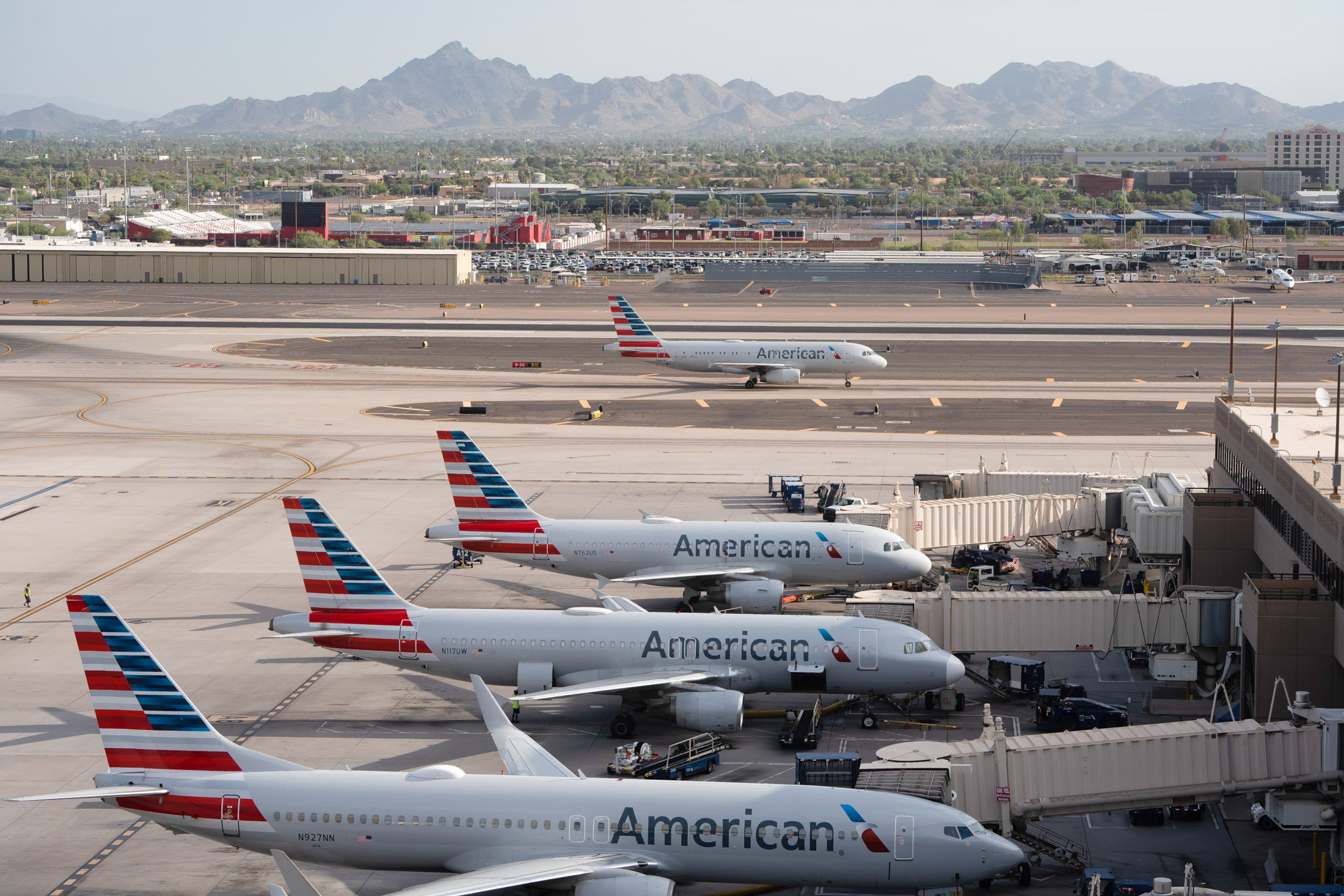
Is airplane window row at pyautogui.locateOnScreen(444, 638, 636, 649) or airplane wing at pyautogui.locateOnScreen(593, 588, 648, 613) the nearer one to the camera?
airplane window row at pyautogui.locateOnScreen(444, 638, 636, 649)

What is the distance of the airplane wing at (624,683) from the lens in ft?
136

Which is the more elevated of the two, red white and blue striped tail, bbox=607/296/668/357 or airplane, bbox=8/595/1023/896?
red white and blue striped tail, bbox=607/296/668/357

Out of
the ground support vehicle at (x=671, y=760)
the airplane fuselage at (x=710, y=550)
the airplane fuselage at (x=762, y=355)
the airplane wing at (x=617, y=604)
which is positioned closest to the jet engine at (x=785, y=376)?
the airplane fuselage at (x=762, y=355)

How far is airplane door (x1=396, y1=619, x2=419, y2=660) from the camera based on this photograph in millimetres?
43062

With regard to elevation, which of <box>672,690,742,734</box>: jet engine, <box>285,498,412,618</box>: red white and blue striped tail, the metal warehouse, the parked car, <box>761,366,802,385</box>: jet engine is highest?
the metal warehouse

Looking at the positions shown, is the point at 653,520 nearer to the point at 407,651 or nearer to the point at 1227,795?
the point at 407,651

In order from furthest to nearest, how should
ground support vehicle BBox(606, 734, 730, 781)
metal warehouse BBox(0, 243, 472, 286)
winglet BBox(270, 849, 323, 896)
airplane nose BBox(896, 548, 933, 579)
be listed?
metal warehouse BBox(0, 243, 472, 286) < airplane nose BBox(896, 548, 933, 579) < ground support vehicle BBox(606, 734, 730, 781) < winglet BBox(270, 849, 323, 896)

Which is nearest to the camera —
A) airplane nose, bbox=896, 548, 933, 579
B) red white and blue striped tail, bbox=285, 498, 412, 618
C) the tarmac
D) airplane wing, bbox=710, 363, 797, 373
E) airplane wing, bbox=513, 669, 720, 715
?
the tarmac

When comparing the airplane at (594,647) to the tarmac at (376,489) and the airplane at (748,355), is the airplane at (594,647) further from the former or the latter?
the airplane at (748,355)

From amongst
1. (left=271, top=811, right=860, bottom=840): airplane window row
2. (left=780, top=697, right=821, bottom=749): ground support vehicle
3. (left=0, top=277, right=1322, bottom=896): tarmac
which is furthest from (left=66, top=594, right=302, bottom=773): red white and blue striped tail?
(left=780, top=697, right=821, bottom=749): ground support vehicle

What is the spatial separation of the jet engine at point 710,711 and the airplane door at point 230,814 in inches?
601

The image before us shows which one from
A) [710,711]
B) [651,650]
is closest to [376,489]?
[651,650]

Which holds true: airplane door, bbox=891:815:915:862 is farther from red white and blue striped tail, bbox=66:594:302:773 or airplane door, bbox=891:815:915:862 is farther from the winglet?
red white and blue striped tail, bbox=66:594:302:773

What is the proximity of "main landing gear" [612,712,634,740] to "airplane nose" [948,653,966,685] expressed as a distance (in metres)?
10.3
